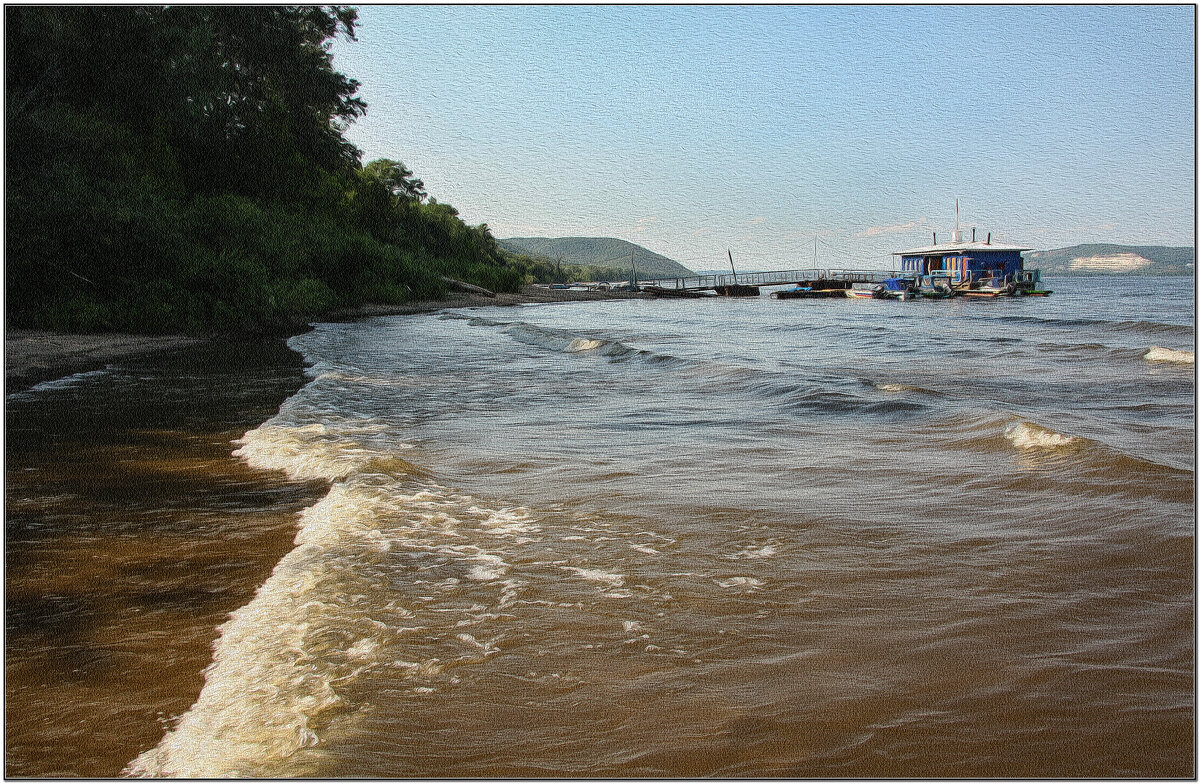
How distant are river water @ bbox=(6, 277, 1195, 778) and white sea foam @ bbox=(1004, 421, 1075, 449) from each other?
0.16 feet

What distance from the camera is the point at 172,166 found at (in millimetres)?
29984

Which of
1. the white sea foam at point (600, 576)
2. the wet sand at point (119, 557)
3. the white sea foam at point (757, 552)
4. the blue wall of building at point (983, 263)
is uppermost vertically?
the blue wall of building at point (983, 263)

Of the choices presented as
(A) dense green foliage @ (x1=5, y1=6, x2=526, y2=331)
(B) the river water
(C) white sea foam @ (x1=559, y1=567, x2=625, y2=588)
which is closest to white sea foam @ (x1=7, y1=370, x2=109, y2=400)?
(B) the river water

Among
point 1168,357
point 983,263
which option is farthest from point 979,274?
point 1168,357

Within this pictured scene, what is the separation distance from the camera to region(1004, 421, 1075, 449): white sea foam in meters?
7.64

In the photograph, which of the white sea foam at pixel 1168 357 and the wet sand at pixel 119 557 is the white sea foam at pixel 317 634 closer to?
the wet sand at pixel 119 557

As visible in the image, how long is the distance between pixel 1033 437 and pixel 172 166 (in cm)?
3127

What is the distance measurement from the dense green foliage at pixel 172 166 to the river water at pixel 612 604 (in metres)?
11.2

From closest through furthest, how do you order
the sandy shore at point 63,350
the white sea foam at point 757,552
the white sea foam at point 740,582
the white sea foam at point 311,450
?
the white sea foam at point 740,582, the white sea foam at point 757,552, the white sea foam at point 311,450, the sandy shore at point 63,350

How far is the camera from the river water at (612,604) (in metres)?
2.69

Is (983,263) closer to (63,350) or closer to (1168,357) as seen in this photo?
(1168,357)

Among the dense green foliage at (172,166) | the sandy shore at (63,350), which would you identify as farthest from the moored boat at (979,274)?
the sandy shore at (63,350)

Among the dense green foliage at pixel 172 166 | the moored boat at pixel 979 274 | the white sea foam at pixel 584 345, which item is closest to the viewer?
the dense green foliage at pixel 172 166

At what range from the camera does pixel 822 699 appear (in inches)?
116
